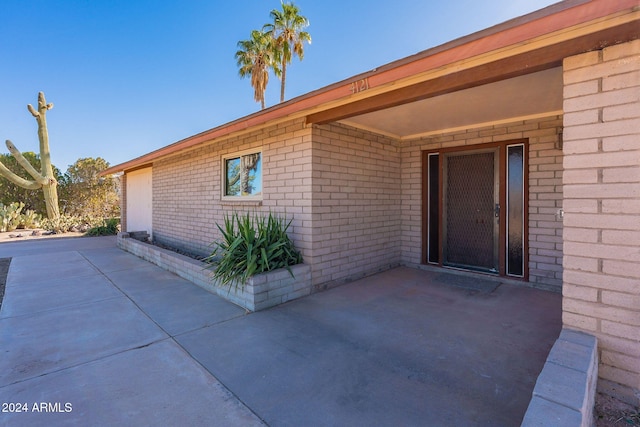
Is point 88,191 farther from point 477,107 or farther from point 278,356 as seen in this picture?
point 477,107

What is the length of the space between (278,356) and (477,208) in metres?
4.35

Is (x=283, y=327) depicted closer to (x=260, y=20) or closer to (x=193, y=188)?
(x=193, y=188)

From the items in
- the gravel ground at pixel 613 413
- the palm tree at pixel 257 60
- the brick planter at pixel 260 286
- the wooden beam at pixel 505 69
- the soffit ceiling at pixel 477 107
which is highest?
the palm tree at pixel 257 60

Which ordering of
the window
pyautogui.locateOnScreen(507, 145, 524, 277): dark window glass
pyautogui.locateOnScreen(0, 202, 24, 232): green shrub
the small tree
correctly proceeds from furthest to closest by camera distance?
the small tree
pyautogui.locateOnScreen(0, 202, 24, 232): green shrub
the window
pyautogui.locateOnScreen(507, 145, 524, 277): dark window glass

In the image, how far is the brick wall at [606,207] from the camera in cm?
198

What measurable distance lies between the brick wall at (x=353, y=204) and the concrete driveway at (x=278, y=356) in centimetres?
62

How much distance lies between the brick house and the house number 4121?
11 mm

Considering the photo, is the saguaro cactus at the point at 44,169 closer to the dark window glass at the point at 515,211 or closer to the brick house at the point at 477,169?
the brick house at the point at 477,169

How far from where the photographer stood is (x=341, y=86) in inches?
122

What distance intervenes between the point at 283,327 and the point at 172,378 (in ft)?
3.96

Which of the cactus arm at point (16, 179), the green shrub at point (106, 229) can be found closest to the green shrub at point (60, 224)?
the green shrub at point (106, 229)

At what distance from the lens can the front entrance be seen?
15.5 ft

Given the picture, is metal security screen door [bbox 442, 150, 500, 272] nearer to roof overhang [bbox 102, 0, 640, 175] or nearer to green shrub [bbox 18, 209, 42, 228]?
Answer: roof overhang [bbox 102, 0, 640, 175]

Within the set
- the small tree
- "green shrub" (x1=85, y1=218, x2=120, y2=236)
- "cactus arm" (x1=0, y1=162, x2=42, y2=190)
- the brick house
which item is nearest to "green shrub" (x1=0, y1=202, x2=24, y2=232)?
"cactus arm" (x1=0, y1=162, x2=42, y2=190)
